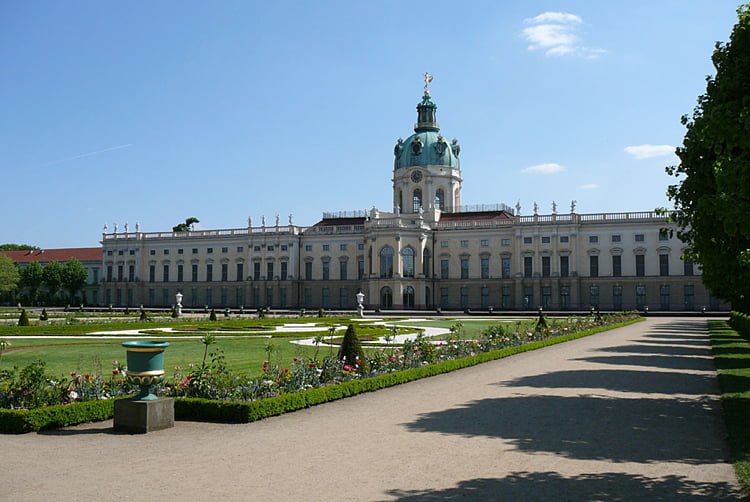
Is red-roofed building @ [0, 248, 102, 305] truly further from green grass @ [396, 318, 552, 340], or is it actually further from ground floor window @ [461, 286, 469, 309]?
green grass @ [396, 318, 552, 340]

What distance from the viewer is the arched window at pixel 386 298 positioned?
84.3m

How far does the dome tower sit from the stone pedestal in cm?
7931

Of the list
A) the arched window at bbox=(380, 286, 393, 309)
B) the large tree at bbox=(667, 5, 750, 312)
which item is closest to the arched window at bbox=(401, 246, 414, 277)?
the arched window at bbox=(380, 286, 393, 309)

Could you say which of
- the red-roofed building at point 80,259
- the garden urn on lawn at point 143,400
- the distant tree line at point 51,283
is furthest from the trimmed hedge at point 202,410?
the red-roofed building at point 80,259

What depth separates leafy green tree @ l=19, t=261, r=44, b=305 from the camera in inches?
4139

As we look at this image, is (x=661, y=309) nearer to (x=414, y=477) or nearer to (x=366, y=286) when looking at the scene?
(x=366, y=286)

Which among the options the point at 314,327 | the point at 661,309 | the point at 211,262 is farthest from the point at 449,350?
the point at 211,262

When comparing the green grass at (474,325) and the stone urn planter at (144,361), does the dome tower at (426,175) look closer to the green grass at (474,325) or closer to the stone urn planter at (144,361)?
the green grass at (474,325)

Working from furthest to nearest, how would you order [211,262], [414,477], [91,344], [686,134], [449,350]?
[211,262] → [91,344] → [449,350] → [686,134] → [414,477]

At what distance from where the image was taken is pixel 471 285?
8606cm

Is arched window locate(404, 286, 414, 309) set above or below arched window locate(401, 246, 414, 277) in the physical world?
below

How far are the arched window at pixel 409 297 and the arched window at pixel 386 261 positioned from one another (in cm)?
276

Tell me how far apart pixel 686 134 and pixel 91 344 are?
21923 millimetres

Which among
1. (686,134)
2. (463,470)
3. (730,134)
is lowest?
(463,470)
